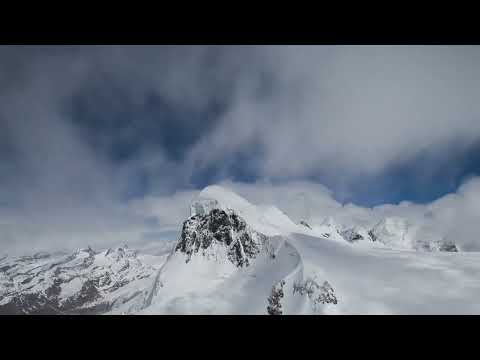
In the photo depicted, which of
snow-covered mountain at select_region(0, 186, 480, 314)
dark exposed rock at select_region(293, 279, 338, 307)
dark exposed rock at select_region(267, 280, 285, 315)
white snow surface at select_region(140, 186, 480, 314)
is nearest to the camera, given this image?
white snow surface at select_region(140, 186, 480, 314)

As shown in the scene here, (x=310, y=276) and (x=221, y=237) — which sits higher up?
(x=221, y=237)

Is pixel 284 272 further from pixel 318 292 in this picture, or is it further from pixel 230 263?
pixel 230 263

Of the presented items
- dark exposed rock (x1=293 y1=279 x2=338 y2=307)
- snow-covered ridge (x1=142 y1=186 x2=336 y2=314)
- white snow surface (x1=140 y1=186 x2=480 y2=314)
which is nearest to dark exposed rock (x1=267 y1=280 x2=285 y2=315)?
snow-covered ridge (x1=142 y1=186 x2=336 y2=314)

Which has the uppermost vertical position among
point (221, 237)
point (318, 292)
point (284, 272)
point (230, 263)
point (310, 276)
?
point (221, 237)

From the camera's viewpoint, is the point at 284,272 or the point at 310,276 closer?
the point at 310,276

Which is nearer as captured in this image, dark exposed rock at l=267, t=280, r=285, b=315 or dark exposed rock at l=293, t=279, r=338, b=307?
dark exposed rock at l=293, t=279, r=338, b=307

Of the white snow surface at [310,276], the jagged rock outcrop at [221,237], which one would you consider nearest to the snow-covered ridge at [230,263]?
the jagged rock outcrop at [221,237]

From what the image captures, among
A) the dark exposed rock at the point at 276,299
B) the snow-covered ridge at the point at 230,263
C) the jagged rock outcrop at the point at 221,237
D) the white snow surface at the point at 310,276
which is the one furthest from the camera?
the jagged rock outcrop at the point at 221,237

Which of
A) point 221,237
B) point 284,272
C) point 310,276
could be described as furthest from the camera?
point 221,237

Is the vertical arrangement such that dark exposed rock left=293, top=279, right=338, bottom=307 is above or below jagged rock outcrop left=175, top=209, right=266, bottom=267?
below

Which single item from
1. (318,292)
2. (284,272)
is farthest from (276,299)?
(318,292)

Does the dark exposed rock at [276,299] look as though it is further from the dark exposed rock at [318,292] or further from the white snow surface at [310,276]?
the dark exposed rock at [318,292]

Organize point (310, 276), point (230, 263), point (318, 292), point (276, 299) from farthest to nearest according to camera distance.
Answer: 1. point (230, 263)
2. point (276, 299)
3. point (310, 276)
4. point (318, 292)

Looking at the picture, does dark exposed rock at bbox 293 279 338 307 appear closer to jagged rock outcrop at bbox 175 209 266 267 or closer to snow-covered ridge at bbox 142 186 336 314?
snow-covered ridge at bbox 142 186 336 314
